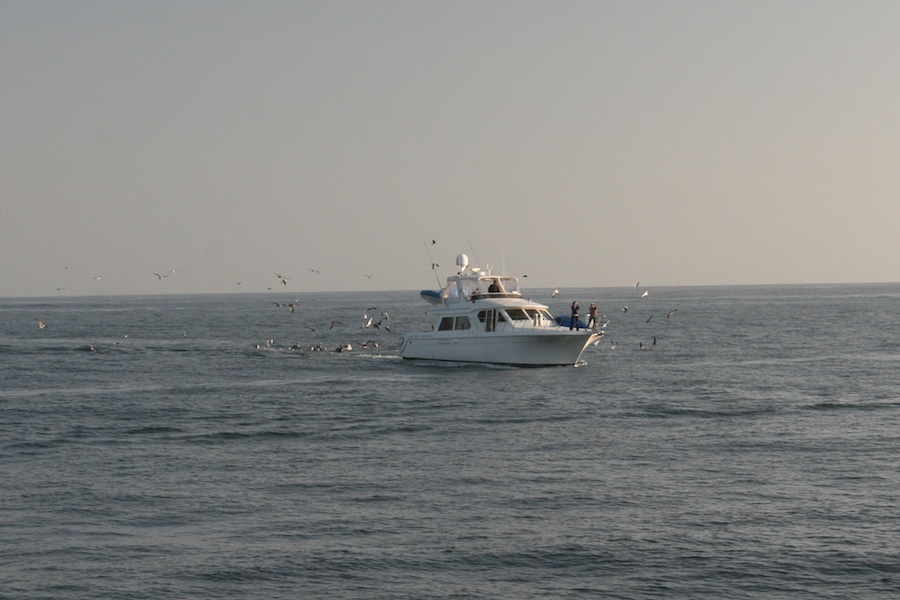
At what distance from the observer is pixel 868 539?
66.4 feet

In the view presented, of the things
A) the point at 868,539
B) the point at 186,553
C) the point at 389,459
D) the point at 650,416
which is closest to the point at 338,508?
the point at 186,553

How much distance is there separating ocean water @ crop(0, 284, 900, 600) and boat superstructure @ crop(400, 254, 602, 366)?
1.41 meters

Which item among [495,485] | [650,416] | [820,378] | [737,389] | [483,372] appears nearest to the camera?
[495,485]

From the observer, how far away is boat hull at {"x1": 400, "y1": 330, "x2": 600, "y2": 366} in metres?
53.5

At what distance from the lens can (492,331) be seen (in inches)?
2168

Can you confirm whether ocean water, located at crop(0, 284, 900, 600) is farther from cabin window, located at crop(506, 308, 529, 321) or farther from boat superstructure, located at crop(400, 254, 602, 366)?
cabin window, located at crop(506, 308, 529, 321)

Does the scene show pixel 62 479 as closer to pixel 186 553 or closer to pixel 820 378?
pixel 186 553

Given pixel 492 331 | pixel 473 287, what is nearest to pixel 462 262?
pixel 473 287

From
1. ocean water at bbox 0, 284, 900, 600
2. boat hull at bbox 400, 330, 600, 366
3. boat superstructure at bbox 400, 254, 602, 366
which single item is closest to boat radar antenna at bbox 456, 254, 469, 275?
boat superstructure at bbox 400, 254, 602, 366

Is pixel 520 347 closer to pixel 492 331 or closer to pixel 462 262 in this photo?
pixel 492 331

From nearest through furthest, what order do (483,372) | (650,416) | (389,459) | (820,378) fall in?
(389,459) → (650,416) → (820,378) → (483,372)

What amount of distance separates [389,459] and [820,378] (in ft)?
92.1

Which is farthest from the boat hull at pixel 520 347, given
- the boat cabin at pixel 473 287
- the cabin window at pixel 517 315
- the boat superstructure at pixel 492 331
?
the boat cabin at pixel 473 287

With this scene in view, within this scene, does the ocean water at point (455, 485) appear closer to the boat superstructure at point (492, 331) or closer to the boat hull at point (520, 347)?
the boat hull at point (520, 347)
